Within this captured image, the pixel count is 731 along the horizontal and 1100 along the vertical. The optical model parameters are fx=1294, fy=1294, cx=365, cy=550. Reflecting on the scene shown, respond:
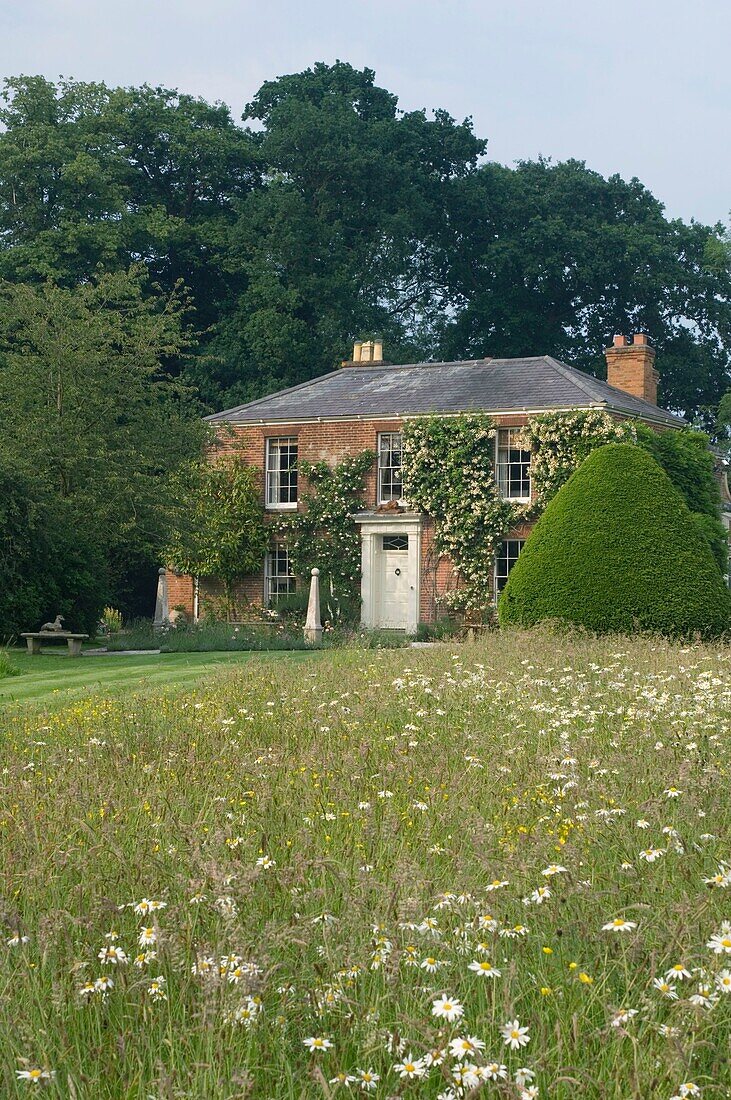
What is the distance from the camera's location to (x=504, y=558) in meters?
28.6

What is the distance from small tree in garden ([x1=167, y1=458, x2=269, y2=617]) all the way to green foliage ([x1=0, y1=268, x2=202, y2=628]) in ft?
21.3

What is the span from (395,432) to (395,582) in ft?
11.4

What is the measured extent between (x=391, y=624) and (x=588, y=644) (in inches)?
529

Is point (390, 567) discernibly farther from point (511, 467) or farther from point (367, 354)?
point (367, 354)

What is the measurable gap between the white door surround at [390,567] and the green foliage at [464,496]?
657 millimetres

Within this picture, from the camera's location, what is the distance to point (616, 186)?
49.4 metres

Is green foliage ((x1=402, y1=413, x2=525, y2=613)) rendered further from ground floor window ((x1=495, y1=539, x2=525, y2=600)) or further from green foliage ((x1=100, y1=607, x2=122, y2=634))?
green foliage ((x1=100, y1=607, x2=122, y2=634))

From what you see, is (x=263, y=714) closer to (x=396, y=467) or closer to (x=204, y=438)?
(x=204, y=438)

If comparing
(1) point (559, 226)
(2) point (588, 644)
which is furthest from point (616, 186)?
(2) point (588, 644)

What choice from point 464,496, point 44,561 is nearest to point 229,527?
point 464,496

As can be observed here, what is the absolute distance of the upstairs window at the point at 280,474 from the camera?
31484 mm

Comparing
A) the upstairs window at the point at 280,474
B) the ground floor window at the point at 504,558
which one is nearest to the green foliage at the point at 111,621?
the upstairs window at the point at 280,474

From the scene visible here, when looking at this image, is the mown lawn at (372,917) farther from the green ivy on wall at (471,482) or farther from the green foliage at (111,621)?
the green foliage at (111,621)

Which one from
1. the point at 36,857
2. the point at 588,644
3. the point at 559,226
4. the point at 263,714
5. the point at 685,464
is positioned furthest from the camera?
the point at 559,226
